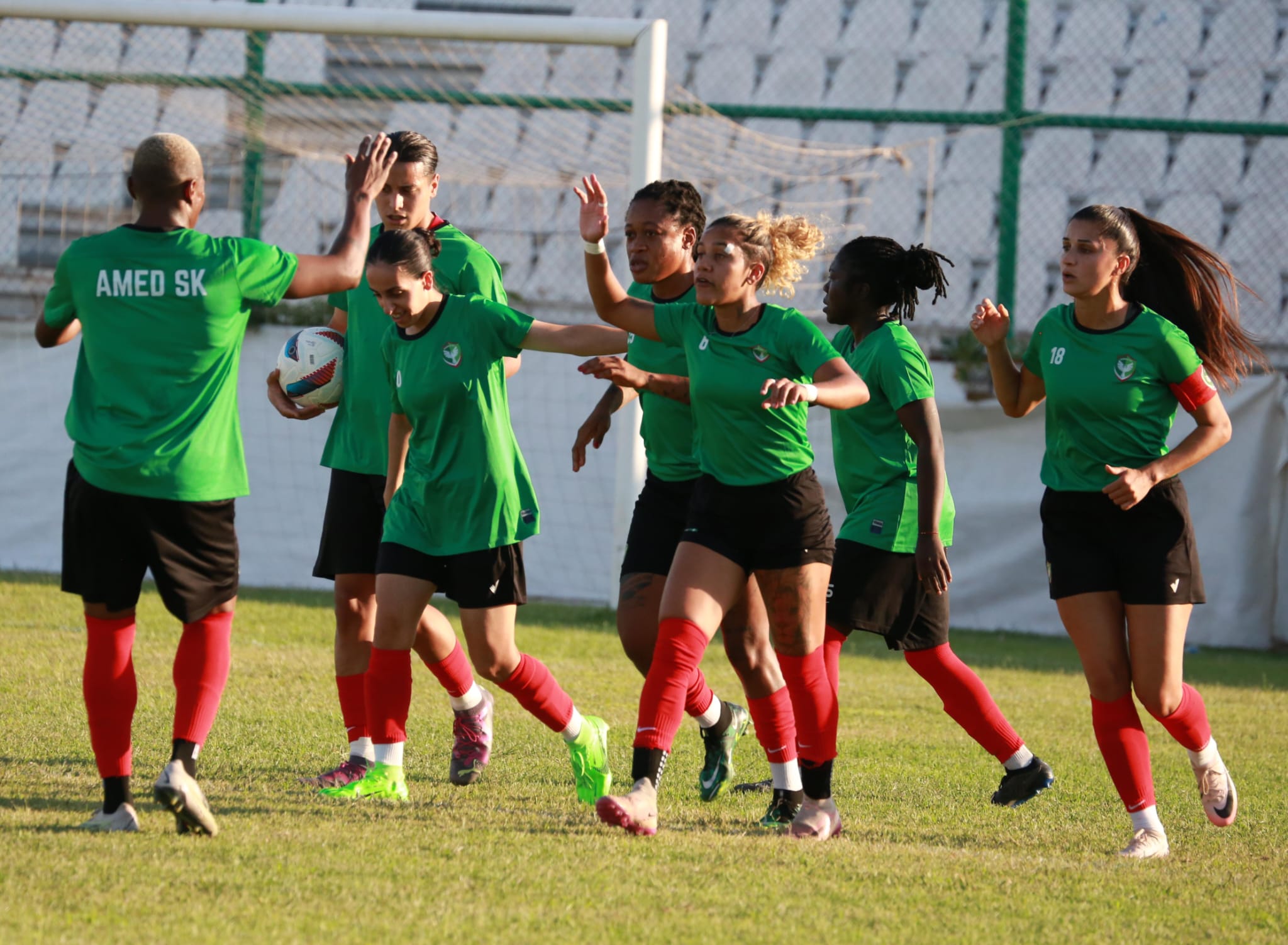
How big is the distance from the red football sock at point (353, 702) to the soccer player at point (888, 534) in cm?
168

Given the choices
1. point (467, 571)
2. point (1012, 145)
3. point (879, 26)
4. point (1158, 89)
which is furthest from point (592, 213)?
point (879, 26)

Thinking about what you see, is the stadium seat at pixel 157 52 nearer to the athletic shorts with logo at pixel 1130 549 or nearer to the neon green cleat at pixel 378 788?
the neon green cleat at pixel 378 788

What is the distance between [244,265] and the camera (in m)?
3.99

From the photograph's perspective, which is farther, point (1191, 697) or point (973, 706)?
point (973, 706)

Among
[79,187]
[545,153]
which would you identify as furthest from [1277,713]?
[79,187]

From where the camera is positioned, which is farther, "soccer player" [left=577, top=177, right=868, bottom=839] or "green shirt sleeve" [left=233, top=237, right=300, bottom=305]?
"soccer player" [left=577, top=177, right=868, bottom=839]

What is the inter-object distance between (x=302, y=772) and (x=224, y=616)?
104 cm

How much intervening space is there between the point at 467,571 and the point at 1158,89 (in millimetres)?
18705

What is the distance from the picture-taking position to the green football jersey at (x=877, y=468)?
16.4 ft

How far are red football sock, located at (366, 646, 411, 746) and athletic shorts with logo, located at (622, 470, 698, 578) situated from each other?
2.97ft

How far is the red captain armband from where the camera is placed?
451 centimetres

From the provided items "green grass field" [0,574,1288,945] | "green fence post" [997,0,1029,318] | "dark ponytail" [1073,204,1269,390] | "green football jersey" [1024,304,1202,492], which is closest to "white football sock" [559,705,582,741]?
"green grass field" [0,574,1288,945]

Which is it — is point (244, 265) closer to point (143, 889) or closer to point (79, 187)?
point (143, 889)

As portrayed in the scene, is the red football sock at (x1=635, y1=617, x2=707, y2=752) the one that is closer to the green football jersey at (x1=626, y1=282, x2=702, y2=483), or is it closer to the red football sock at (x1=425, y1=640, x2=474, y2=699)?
the green football jersey at (x1=626, y1=282, x2=702, y2=483)
